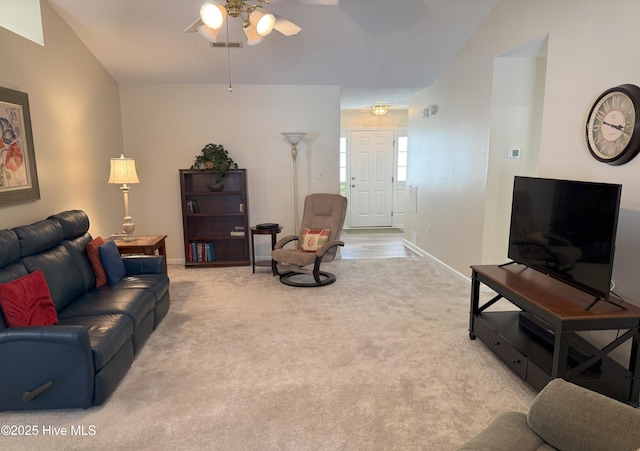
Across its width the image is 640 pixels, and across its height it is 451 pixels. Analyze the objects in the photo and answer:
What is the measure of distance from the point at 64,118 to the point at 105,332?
2497 millimetres

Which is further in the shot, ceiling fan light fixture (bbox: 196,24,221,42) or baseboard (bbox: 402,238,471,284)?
baseboard (bbox: 402,238,471,284)

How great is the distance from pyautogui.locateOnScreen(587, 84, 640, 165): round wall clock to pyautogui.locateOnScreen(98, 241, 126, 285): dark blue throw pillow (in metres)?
3.73

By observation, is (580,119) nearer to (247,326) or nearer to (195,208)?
(247,326)

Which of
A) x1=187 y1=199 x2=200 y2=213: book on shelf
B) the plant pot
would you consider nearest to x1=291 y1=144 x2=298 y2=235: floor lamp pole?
the plant pot

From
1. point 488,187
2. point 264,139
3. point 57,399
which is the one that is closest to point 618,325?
point 488,187

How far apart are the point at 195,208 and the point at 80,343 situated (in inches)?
127

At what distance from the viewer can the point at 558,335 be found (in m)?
2.11

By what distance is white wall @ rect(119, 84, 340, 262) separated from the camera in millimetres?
5230

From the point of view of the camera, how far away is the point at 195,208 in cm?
521

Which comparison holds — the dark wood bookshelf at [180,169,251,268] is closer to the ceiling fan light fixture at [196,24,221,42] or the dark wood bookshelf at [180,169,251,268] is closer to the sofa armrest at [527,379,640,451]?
the ceiling fan light fixture at [196,24,221,42]

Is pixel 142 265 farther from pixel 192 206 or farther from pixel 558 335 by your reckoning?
pixel 558 335

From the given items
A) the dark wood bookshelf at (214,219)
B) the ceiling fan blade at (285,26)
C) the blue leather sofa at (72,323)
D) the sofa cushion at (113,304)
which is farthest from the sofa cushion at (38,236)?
the ceiling fan blade at (285,26)

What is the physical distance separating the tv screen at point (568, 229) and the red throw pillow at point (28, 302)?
10.4 ft

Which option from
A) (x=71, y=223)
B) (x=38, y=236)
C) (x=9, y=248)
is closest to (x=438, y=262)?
(x=71, y=223)
